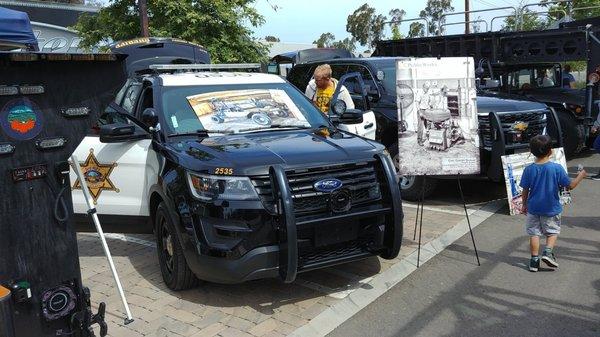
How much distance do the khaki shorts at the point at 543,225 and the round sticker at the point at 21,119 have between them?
13.7 feet

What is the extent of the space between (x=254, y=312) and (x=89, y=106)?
2014 millimetres

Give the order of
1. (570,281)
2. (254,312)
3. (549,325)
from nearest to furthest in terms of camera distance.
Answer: (549,325) → (254,312) → (570,281)

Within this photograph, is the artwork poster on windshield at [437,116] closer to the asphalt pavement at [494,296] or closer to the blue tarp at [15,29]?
the asphalt pavement at [494,296]

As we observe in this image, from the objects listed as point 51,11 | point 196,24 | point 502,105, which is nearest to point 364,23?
point 51,11

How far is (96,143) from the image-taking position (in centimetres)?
547

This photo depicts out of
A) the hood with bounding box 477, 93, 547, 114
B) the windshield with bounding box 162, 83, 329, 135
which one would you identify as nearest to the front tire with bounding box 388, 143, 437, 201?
the hood with bounding box 477, 93, 547, 114

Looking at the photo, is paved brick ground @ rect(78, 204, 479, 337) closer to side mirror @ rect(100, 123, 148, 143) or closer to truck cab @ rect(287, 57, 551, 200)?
side mirror @ rect(100, 123, 148, 143)

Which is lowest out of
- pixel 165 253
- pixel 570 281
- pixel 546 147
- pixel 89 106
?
pixel 570 281

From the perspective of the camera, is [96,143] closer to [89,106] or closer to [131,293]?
[131,293]

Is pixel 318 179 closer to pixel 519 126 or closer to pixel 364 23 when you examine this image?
pixel 519 126

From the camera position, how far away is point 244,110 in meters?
5.29

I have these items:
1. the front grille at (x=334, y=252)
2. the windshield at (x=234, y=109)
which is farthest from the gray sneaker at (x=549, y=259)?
the windshield at (x=234, y=109)

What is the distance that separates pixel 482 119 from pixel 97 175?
481 cm

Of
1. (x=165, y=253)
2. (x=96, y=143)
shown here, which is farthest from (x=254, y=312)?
(x=96, y=143)
